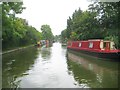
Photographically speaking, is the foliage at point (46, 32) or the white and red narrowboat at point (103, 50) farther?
the foliage at point (46, 32)

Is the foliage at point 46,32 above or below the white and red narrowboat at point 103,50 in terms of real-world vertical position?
above

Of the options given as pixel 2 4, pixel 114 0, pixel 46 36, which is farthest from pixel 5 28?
pixel 46 36

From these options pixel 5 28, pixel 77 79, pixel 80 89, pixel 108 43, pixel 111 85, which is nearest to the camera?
pixel 80 89

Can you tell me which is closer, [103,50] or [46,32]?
[103,50]

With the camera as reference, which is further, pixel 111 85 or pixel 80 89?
pixel 111 85

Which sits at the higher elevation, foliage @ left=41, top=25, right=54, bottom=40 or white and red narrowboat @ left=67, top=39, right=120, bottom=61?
foliage @ left=41, top=25, right=54, bottom=40

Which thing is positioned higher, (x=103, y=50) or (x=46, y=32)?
(x=46, y=32)

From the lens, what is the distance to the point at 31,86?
11.8 m

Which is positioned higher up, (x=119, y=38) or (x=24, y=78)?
(x=119, y=38)

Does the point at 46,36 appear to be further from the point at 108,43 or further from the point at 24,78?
the point at 24,78

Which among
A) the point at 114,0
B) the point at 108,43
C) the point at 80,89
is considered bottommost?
the point at 80,89

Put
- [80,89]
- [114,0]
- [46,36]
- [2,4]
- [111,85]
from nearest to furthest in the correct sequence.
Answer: [80,89] < [111,85] < [114,0] < [2,4] < [46,36]

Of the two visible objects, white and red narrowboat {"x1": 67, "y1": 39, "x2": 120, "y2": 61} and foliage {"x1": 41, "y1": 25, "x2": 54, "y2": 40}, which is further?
foliage {"x1": 41, "y1": 25, "x2": 54, "y2": 40}

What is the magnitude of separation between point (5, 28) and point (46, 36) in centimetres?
10981
